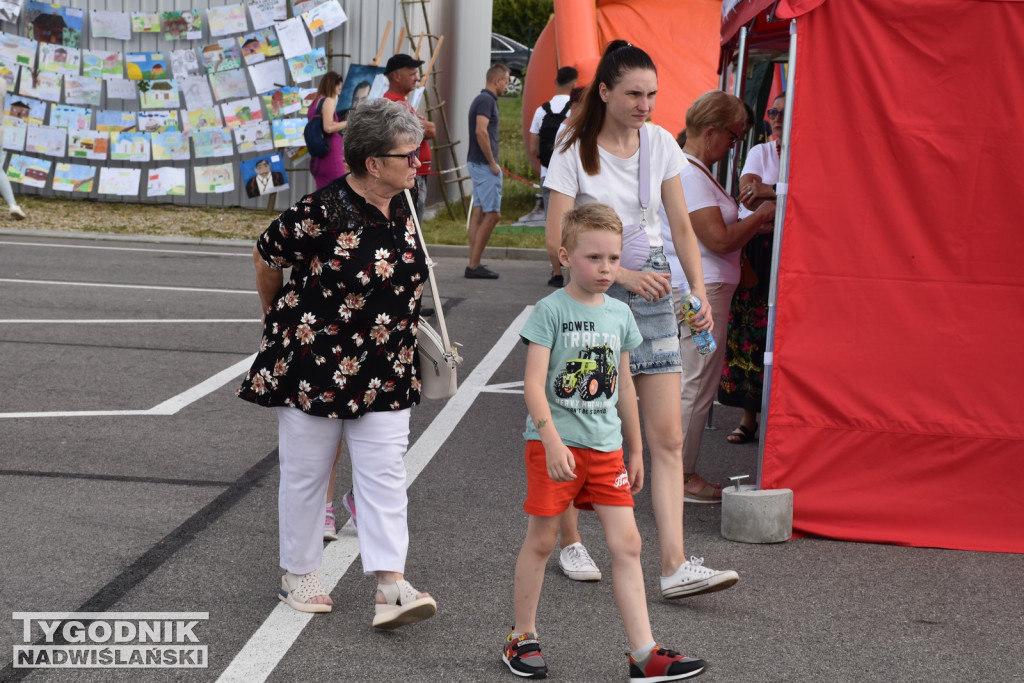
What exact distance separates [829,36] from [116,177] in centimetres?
1315

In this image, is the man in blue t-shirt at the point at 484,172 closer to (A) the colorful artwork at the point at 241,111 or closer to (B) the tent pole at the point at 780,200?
(A) the colorful artwork at the point at 241,111

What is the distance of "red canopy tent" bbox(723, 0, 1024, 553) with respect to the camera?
4699 millimetres

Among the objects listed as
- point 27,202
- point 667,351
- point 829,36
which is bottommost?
point 27,202

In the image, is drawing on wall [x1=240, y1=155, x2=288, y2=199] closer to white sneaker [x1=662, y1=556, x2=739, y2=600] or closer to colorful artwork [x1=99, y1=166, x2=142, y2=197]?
colorful artwork [x1=99, y1=166, x2=142, y2=197]

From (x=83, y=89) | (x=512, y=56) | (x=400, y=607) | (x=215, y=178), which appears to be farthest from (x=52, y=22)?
(x=512, y=56)

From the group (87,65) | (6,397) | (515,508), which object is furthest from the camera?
(87,65)

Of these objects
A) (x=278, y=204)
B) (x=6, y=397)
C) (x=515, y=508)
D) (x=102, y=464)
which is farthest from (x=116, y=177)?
(x=515, y=508)

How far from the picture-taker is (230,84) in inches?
619

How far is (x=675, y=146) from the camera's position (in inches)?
171

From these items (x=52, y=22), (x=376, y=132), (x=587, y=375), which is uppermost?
(x=52, y=22)

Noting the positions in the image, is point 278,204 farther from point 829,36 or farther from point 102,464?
point 829,36

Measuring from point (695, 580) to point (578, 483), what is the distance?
30.7 inches

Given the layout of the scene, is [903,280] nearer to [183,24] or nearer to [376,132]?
[376,132]

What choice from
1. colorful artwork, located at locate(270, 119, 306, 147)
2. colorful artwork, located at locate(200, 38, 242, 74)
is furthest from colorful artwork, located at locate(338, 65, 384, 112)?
colorful artwork, located at locate(200, 38, 242, 74)
